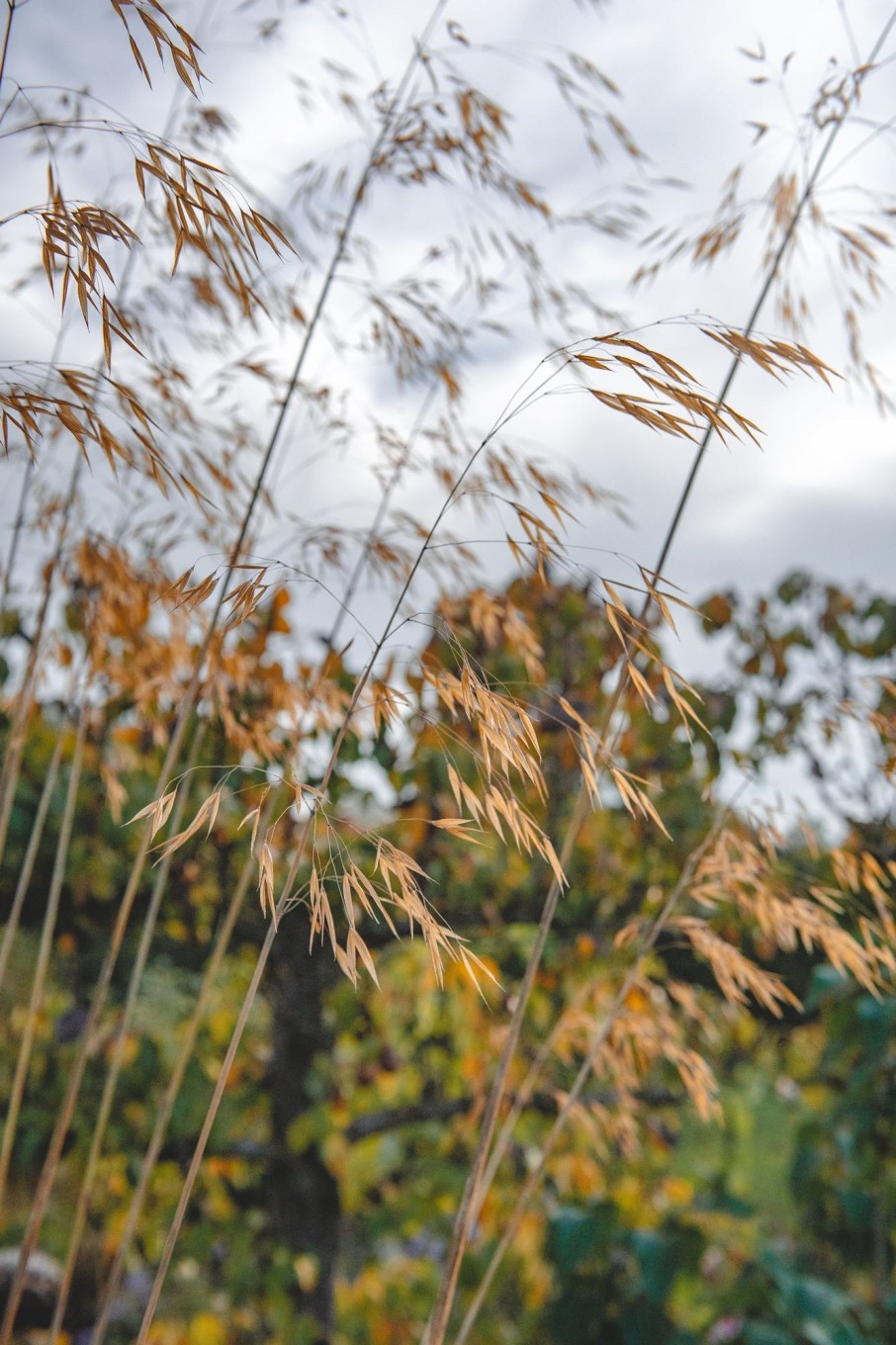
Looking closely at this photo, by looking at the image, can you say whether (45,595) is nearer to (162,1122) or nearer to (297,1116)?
(162,1122)

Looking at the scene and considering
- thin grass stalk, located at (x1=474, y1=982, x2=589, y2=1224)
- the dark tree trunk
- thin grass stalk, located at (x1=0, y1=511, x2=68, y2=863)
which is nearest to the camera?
thin grass stalk, located at (x1=474, y1=982, x2=589, y2=1224)

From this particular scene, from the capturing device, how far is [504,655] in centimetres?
235

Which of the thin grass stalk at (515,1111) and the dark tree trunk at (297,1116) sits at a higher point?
the thin grass stalk at (515,1111)

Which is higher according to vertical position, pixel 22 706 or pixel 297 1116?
pixel 22 706

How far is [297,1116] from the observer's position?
228 cm

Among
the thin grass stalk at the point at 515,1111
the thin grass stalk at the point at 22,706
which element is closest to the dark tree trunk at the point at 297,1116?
the thin grass stalk at the point at 515,1111

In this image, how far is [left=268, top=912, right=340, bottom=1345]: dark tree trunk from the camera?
2.21 meters

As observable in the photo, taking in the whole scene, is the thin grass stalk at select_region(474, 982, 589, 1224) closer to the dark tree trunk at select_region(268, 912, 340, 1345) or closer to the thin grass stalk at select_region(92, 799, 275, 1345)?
the thin grass stalk at select_region(92, 799, 275, 1345)

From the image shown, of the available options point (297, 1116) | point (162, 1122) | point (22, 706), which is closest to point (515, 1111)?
point (162, 1122)

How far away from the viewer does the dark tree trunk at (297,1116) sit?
2.21 metres

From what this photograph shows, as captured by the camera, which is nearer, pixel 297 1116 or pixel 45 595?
pixel 45 595

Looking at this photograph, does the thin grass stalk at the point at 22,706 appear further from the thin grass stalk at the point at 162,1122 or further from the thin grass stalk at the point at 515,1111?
the thin grass stalk at the point at 515,1111

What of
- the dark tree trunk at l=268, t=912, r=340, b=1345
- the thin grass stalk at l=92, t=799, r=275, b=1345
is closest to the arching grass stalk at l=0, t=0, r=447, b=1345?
the thin grass stalk at l=92, t=799, r=275, b=1345

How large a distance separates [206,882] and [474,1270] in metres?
0.90
